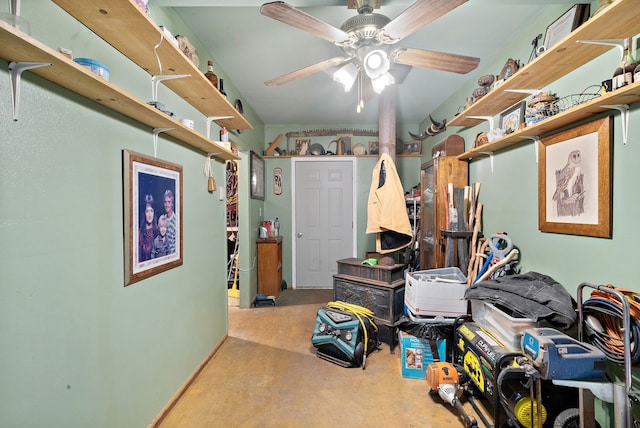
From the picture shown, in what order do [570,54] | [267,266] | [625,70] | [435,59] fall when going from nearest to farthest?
[625,70] → [570,54] → [435,59] → [267,266]

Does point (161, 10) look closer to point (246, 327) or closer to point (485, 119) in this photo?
point (485, 119)

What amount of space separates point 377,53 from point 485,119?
5.04 ft

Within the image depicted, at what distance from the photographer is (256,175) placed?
438 cm

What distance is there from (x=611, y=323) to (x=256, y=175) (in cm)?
388

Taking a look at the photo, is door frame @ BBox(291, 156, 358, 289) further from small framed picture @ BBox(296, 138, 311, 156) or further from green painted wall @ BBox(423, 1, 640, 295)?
green painted wall @ BBox(423, 1, 640, 295)

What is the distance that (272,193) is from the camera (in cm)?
500

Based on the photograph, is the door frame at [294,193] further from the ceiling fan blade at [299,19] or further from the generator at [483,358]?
the ceiling fan blade at [299,19]

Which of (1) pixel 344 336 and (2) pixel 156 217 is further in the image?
(1) pixel 344 336

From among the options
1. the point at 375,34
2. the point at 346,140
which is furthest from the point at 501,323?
the point at 346,140

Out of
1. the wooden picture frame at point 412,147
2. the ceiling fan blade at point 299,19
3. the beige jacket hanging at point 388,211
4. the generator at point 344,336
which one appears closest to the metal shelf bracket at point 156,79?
the ceiling fan blade at point 299,19

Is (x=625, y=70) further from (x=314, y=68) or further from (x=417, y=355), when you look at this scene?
(x=417, y=355)

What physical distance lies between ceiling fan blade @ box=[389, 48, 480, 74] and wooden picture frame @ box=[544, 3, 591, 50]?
0.48 meters

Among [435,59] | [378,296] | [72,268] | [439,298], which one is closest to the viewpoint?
[72,268]

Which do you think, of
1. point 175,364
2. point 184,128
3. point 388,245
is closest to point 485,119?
point 388,245
